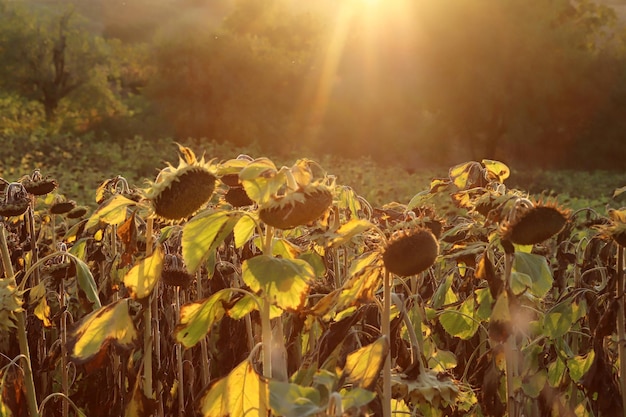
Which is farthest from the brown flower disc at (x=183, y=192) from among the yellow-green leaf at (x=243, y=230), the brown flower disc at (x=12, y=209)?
the brown flower disc at (x=12, y=209)

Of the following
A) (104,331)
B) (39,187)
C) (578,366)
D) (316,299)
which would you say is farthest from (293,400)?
(39,187)

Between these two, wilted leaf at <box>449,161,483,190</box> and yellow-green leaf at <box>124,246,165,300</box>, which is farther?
wilted leaf at <box>449,161,483,190</box>

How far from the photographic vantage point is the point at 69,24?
43219 millimetres

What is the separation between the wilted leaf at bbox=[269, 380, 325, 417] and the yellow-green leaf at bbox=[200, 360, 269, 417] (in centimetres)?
17

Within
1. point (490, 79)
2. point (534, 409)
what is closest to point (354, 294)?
point (534, 409)

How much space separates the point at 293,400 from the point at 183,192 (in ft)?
1.47

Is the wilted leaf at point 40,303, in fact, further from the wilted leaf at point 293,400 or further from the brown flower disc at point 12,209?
the wilted leaf at point 293,400

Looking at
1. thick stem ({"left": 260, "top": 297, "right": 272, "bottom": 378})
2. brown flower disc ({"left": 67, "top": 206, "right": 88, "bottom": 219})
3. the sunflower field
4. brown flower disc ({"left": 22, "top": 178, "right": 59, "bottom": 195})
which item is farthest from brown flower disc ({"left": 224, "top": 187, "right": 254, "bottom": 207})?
brown flower disc ({"left": 67, "top": 206, "right": 88, "bottom": 219})

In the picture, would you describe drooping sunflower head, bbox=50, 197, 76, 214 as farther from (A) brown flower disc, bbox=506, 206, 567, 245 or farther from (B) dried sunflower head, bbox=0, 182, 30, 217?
(A) brown flower disc, bbox=506, 206, 567, 245

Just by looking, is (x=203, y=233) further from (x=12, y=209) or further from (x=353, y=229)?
(x=12, y=209)

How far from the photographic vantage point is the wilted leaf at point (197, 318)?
1.55m

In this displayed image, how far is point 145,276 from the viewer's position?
156 cm

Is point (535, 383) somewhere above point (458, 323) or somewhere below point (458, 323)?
below

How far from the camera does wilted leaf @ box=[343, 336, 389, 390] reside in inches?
55.7
